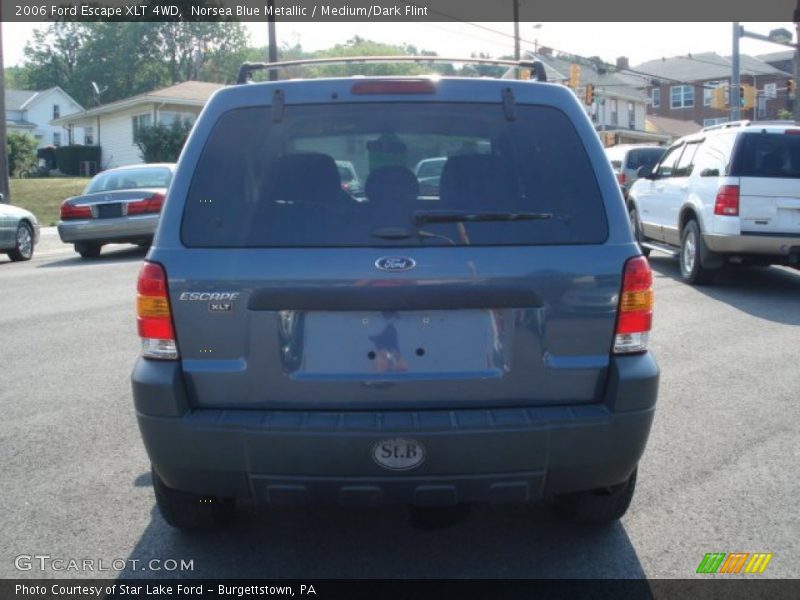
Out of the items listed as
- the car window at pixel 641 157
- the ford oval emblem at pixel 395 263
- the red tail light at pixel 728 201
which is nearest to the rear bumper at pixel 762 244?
the red tail light at pixel 728 201

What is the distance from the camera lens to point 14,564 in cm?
386

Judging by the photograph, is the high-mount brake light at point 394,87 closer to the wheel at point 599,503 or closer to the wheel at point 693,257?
Answer: the wheel at point 599,503

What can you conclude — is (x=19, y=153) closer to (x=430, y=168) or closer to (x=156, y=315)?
(x=430, y=168)

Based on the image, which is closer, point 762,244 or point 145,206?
point 762,244

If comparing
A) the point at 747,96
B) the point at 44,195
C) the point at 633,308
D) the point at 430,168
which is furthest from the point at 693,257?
the point at 44,195

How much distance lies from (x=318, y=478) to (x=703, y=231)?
889 cm

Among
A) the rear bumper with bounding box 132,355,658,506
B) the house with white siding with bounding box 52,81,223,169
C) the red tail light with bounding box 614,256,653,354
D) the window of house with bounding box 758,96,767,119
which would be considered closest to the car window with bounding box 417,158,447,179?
the red tail light with bounding box 614,256,653,354

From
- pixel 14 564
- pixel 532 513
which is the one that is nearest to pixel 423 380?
pixel 532 513

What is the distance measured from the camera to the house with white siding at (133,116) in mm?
47656

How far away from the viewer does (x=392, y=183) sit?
3.62 metres

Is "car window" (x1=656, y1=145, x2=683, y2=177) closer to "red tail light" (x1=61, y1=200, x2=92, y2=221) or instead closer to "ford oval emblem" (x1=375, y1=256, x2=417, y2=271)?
"red tail light" (x1=61, y1=200, x2=92, y2=221)

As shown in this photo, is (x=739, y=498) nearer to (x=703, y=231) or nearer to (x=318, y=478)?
(x=318, y=478)

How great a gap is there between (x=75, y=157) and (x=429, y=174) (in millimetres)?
53283

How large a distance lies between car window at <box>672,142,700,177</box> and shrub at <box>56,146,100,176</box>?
150 feet
